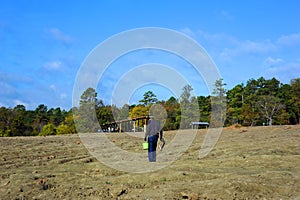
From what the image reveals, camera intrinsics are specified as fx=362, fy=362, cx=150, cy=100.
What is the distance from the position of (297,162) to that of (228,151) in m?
4.33

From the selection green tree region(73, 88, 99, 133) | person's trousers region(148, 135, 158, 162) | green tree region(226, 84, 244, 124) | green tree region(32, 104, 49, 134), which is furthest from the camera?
green tree region(32, 104, 49, 134)

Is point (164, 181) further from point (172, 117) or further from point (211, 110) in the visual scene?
point (211, 110)

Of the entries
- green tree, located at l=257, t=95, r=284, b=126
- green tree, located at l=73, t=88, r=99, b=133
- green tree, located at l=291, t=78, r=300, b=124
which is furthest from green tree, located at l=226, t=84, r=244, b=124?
green tree, located at l=73, t=88, r=99, b=133

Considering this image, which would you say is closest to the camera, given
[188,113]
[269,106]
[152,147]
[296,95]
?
[152,147]

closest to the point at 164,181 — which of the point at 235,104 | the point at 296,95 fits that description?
the point at 235,104

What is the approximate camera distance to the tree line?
5906 cm

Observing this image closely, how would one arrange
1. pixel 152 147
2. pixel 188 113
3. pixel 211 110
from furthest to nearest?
1. pixel 211 110
2. pixel 188 113
3. pixel 152 147

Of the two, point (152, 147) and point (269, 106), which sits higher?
point (269, 106)

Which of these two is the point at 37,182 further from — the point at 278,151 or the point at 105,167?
the point at 278,151

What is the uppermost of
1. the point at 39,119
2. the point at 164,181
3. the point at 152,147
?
the point at 39,119

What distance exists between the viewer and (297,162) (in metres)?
11.4

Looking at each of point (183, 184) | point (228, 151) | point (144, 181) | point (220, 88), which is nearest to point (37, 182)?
point (144, 181)

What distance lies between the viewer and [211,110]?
73.3m

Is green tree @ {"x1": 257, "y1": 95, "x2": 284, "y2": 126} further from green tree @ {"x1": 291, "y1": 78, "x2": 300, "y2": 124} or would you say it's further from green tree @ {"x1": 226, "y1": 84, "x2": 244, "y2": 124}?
green tree @ {"x1": 291, "y1": 78, "x2": 300, "y2": 124}
